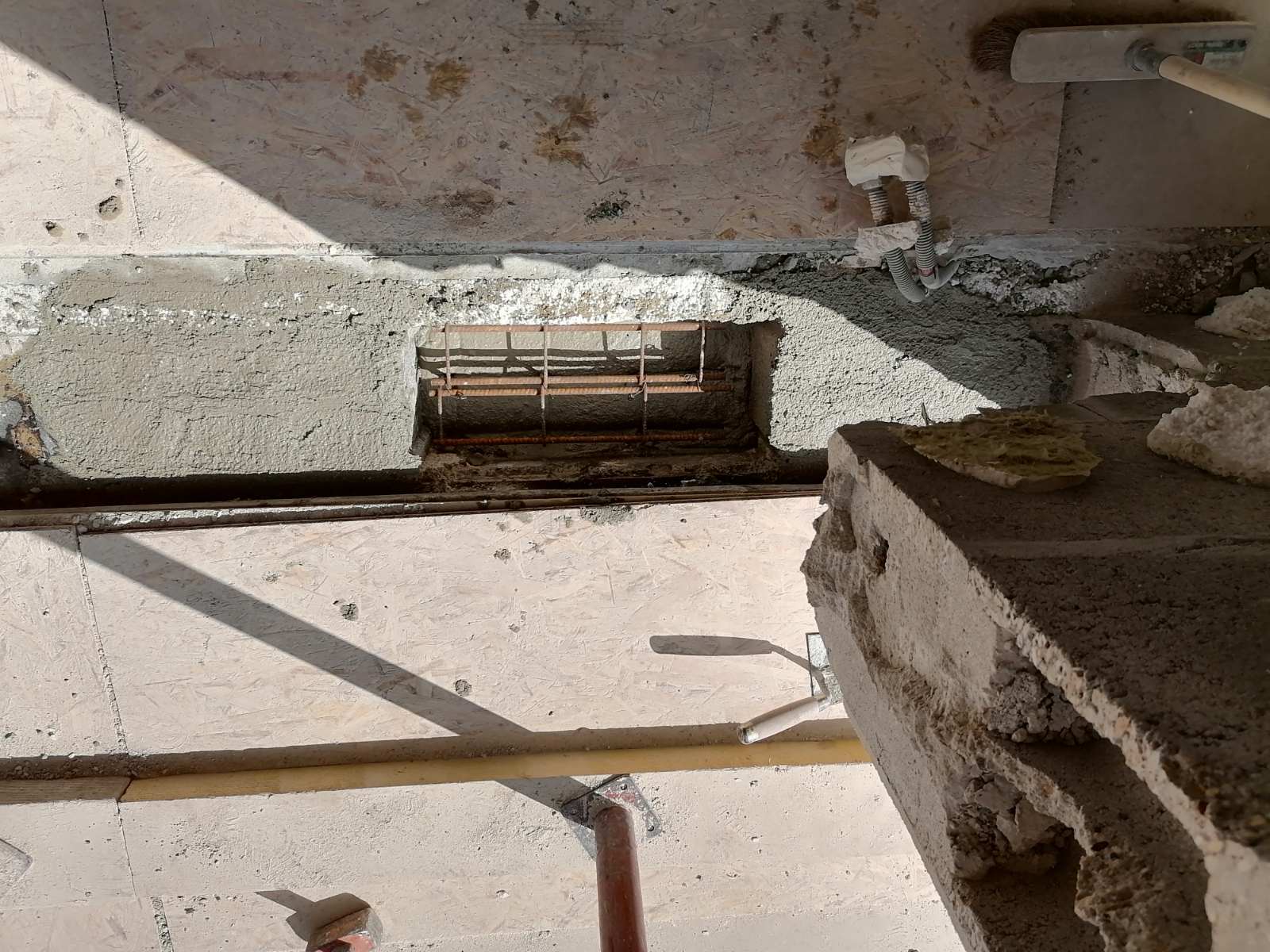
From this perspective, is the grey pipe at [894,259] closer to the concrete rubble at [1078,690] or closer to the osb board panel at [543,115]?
the osb board panel at [543,115]

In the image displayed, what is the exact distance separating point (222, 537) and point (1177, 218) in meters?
3.44

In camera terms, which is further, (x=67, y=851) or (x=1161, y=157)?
(x=67, y=851)

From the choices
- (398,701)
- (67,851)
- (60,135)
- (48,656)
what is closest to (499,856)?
(398,701)

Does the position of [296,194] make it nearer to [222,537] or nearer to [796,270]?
[222,537]

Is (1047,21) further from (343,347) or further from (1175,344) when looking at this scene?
(343,347)

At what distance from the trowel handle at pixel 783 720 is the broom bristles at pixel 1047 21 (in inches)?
87.8

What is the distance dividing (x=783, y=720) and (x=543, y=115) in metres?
2.24

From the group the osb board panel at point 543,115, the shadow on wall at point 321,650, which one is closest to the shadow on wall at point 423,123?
the osb board panel at point 543,115

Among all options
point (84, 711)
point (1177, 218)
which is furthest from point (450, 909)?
point (1177, 218)

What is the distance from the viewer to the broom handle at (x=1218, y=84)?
1.99 meters

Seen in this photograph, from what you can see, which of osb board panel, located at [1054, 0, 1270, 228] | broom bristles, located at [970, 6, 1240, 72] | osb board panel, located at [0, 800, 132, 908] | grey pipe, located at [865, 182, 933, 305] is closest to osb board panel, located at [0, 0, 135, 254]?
osb board panel, located at [0, 800, 132, 908]

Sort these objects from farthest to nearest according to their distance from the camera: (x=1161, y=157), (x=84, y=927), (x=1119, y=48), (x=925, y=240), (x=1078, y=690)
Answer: (x=84, y=927) < (x=1161, y=157) < (x=925, y=240) < (x=1119, y=48) < (x=1078, y=690)

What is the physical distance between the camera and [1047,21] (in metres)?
2.61

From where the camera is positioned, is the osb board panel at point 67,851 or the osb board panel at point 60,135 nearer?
the osb board panel at point 60,135
